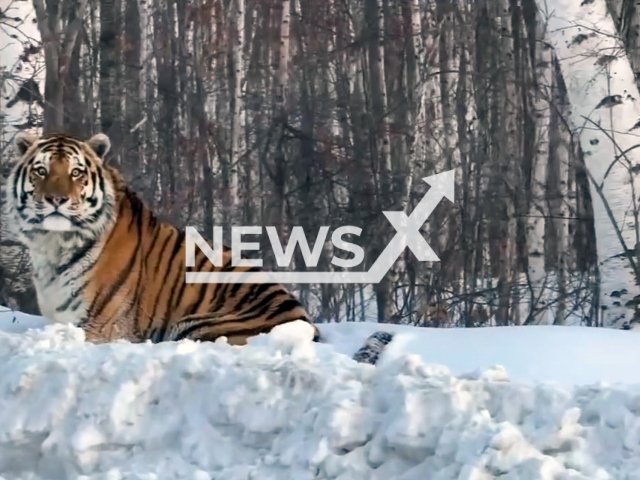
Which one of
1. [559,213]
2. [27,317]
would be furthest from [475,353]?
[559,213]

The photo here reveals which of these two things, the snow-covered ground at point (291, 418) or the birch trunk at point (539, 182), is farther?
the birch trunk at point (539, 182)

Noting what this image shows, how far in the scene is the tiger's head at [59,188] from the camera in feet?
18.7

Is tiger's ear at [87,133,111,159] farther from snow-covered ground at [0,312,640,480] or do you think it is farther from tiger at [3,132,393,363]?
snow-covered ground at [0,312,640,480]

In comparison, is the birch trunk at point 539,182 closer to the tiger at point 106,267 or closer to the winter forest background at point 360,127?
the winter forest background at point 360,127

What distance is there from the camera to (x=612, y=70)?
6.50m

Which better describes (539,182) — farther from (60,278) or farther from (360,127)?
(60,278)

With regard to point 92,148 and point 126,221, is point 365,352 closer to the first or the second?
point 126,221

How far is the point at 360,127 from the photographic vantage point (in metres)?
9.82

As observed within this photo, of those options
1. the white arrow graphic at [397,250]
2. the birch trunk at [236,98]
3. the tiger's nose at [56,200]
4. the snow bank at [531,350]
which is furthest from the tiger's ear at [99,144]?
the birch trunk at [236,98]

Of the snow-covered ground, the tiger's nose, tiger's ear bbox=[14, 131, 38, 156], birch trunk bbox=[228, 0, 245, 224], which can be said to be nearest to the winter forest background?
birch trunk bbox=[228, 0, 245, 224]

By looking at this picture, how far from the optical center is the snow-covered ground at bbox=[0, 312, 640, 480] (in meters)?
2.88

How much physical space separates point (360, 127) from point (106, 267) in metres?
4.81

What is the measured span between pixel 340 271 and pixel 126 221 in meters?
4.08

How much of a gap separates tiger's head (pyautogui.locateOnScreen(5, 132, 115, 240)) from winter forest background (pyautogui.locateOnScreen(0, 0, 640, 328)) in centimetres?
330
